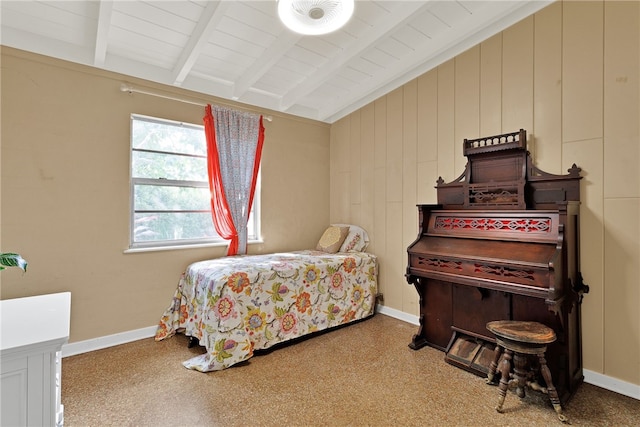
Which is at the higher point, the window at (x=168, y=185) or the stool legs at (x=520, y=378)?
the window at (x=168, y=185)

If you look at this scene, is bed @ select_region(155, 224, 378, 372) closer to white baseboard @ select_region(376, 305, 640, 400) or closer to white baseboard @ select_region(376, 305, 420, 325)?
white baseboard @ select_region(376, 305, 420, 325)

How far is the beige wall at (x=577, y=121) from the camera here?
205 cm

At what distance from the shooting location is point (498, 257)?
2.15 metres

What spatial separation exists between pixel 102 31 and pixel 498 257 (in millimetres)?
3204

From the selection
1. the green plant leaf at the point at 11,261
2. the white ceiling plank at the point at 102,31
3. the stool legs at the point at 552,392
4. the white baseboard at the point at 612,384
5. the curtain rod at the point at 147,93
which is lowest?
the white baseboard at the point at 612,384

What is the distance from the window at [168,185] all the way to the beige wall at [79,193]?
0.11 meters

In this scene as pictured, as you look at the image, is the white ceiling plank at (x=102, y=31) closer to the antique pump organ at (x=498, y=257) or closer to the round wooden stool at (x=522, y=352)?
the antique pump organ at (x=498, y=257)

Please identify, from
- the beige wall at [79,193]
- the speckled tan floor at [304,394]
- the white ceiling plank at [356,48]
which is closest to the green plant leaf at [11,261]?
the speckled tan floor at [304,394]

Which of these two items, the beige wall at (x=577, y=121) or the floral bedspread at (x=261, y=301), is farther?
the floral bedspread at (x=261, y=301)

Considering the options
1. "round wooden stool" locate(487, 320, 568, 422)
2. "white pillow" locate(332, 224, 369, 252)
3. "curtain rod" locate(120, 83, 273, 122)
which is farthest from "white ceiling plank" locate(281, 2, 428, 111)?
"round wooden stool" locate(487, 320, 568, 422)

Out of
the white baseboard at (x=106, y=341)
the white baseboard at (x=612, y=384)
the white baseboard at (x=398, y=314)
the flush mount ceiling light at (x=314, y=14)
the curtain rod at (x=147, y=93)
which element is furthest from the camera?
the white baseboard at (x=398, y=314)

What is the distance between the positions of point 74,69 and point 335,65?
218 centimetres

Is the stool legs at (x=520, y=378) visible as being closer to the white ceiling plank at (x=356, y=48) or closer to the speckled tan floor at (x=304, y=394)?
the speckled tan floor at (x=304, y=394)

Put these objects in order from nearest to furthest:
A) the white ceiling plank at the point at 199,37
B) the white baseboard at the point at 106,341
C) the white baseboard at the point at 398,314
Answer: the white ceiling plank at the point at 199,37
the white baseboard at the point at 106,341
the white baseboard at the point at 398,314
